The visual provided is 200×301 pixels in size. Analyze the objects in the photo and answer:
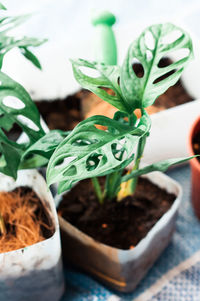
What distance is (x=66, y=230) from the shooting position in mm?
552

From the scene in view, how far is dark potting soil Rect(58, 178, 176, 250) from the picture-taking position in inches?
22.0

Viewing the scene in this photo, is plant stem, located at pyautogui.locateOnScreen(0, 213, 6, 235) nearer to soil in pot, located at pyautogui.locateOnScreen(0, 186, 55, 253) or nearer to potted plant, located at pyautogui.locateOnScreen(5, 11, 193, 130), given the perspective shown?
soil in pot, located at pyautogui.locateOnScreen(0, 186, 55, 253)

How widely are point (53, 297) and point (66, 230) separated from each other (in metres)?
0.10

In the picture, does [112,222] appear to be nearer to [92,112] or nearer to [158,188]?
[158,188]

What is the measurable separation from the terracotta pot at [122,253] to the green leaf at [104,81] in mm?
193

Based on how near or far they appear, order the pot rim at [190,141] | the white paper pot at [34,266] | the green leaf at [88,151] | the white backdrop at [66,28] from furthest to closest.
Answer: the white backdrop at [66,28] → the pot rim at [190,141] → the white paper pot at [34,266] → the green leaf at [88,151]

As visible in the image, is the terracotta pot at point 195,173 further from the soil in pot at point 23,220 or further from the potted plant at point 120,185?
the soil in pot at point 23,220

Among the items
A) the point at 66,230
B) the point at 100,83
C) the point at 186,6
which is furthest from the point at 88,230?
the point at 186,6

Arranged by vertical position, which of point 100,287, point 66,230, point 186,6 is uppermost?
point 186,6

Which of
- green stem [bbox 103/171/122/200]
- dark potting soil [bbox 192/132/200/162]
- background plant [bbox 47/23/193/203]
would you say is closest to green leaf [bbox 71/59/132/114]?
background plant [bbox 47/23/193/203]

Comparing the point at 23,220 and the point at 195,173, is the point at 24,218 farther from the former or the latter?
the point at 195,173

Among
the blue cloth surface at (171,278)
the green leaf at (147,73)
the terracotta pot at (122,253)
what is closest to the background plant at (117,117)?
the green leaf at (147,73)

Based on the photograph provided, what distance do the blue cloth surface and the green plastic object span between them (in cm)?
29

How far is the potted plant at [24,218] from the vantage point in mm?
457
